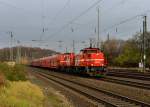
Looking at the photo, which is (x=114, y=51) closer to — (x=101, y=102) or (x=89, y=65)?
A: (x=89, y=65)

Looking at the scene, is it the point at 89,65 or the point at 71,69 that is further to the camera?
the point at 71,69

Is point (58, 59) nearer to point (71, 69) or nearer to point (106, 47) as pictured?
point (71, 69)

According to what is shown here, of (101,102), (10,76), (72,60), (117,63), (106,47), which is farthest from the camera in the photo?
(106,47)

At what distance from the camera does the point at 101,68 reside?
4297 cm

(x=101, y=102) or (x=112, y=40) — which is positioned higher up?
(x=112, y=40)

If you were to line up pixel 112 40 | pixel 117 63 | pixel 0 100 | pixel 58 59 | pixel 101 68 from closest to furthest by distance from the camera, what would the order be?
pixel 0 100
pixel 101 68
pixel 58 59
pixel 117 63
pixel 112 40

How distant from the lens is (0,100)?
1419 centimetres

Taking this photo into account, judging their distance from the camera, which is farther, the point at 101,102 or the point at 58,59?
the point at 58,59

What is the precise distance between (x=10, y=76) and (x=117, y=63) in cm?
6535

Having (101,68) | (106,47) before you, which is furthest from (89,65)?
(106,47)

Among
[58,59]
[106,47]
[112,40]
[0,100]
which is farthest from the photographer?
[112,40]

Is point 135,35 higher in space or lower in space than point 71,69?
higher

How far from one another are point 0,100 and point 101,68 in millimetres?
29313

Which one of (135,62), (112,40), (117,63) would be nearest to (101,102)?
(135,62)
